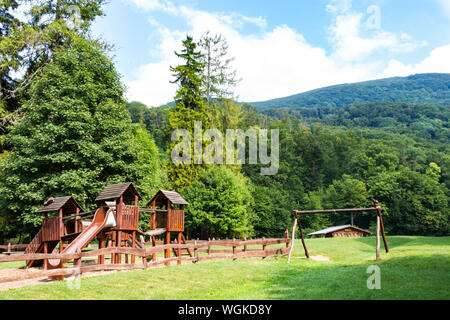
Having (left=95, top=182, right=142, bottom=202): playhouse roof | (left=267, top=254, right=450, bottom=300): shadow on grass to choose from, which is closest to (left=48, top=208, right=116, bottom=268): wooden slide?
(left=95, top=182, right=142, bottom=202): playhouse roof

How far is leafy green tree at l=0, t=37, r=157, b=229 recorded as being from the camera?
24.0 m

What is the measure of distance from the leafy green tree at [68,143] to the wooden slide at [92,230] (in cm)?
664

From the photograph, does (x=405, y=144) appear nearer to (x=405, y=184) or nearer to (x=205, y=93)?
(x=405, y=184)

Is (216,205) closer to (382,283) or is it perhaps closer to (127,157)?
(127,157)

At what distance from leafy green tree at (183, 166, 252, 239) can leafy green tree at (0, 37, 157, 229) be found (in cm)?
1324

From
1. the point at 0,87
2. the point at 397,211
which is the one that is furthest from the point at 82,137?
the point at 397,211

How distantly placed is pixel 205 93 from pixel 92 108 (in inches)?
751

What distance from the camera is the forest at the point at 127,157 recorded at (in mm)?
24859

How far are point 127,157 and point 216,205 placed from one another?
16371mm

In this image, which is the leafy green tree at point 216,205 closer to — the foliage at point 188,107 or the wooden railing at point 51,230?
the foliage at point 188,107

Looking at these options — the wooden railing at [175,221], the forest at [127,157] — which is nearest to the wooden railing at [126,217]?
the wooden railing at [175,221]

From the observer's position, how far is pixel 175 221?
2091 centimetres

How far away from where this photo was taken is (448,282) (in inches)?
373

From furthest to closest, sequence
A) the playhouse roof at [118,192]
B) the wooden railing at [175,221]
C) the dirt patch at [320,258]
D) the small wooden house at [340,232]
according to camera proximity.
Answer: the small wooden house at [340,232], the dirt patch at [320,258], the wooden railing at [175,221], the playhouse roof at [118,192]
